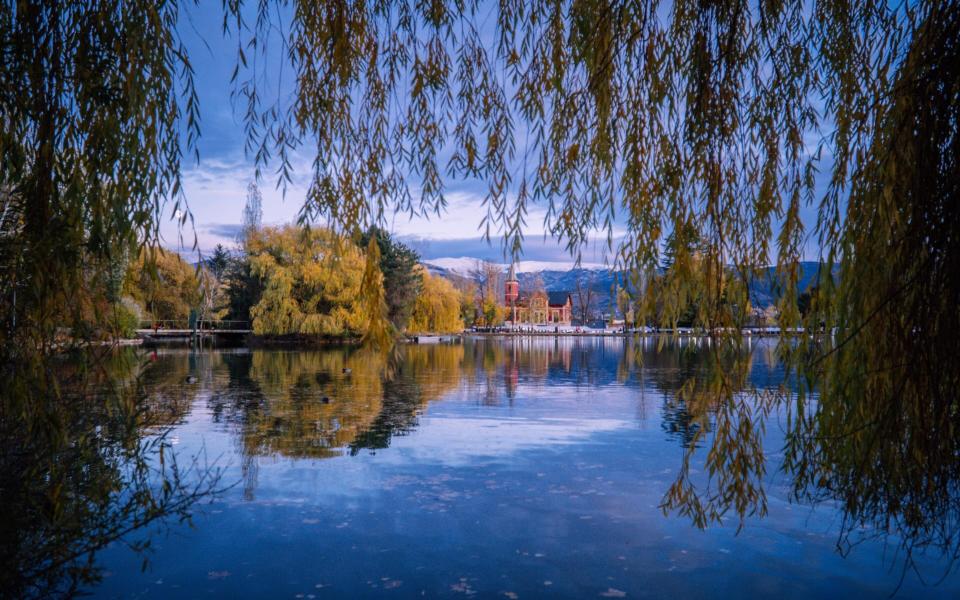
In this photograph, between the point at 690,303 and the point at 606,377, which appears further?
the point at 606,377

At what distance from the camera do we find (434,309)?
1480 inches

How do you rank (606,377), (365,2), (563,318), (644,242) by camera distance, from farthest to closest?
(563,318)
(606,377)
(365,2)
(644,242)

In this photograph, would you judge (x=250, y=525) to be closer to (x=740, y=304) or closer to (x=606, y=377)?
(x=740, y=304)

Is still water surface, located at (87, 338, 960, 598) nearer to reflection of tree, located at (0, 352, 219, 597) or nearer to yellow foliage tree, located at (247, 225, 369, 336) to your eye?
reflection of tree, located at (0, 352, 219, 597)

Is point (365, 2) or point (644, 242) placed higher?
point (365, 2)

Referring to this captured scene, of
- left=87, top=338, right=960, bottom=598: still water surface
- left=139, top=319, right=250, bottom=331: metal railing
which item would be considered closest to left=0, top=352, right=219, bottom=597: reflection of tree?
left=87, top=338, right=960, bottom=598: still water surface

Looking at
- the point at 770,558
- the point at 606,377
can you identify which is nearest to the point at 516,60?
the point at 770,558

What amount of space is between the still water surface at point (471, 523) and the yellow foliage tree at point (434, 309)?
92.6 feet

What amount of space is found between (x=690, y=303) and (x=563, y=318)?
97367 millimetres

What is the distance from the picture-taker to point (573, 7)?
7.72ft

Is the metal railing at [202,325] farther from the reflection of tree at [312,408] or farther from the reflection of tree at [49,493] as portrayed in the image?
the reflection of tree at [49,493]

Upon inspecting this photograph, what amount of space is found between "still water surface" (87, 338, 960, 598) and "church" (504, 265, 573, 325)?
213 ft

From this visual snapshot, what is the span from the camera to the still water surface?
3.57m

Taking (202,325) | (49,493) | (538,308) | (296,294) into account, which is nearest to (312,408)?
(49,493)
